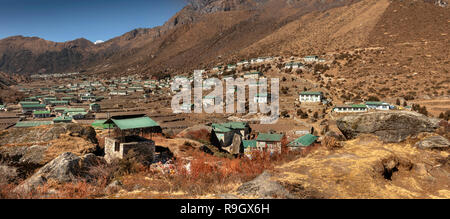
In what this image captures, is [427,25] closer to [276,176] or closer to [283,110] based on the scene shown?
[283,110]

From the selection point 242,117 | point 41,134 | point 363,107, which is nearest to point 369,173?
point 41,134

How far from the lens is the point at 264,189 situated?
547 cm

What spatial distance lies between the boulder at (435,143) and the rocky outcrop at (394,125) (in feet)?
2.02

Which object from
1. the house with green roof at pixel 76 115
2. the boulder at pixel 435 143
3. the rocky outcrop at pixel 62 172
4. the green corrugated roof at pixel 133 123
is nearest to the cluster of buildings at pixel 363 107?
the boulder at pixel 435 143

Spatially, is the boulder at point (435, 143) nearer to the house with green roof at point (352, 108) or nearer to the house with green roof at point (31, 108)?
the house with green roof at point (352, 108)

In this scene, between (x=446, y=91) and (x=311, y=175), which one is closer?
(x=311, y=175)

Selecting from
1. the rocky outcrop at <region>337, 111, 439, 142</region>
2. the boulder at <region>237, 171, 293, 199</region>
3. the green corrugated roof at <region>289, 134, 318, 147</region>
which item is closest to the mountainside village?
the green corrugated roof at <region>289, 134, 318, 147</region>

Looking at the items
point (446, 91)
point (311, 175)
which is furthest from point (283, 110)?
point (311, 175)

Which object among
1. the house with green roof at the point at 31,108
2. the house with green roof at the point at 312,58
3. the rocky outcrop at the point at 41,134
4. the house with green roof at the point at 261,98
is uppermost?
the house with green roof at the point at 312,58

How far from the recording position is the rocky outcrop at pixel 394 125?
9.18m

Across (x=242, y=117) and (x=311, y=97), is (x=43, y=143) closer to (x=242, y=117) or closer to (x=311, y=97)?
(x=242, y=117)

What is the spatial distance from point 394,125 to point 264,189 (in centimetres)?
671
